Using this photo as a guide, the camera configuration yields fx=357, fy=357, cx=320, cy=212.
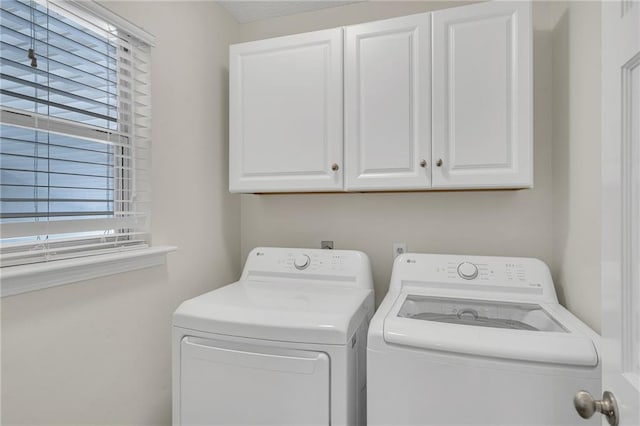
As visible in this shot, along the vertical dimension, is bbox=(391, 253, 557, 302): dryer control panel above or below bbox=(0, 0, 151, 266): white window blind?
below

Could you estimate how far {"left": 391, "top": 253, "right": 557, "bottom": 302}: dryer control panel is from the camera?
1.53m

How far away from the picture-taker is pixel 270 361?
126 cm

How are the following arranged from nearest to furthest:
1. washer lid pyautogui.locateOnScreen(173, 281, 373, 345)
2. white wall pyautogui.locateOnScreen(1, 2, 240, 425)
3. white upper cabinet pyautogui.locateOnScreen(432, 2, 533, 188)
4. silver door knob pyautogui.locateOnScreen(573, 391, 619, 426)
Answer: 1. silver door knob pyautogui.locateOnScreen(573, 391, 619, 426)
2. white wall pyautogui.locateOnScreen(1, 2, 240, 425)
3. washer lid pyautogui.locateOnScreen(173, 281, 373, 345)
4. white upper cabinet pyautogui.locateOnScreen(432, 2, 533, 188)

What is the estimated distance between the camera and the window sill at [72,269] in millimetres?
1038

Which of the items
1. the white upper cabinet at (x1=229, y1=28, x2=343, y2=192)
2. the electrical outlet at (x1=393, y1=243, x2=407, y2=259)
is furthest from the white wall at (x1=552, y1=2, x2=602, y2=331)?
the white upper cabinet at (x1=229, y1=28, x2=343, y2=192)

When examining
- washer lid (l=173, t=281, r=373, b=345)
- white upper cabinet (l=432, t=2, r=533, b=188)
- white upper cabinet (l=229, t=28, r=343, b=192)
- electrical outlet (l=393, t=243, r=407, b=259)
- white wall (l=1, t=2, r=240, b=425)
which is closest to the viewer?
white wall (l=1, t=2, r=240, b=425)

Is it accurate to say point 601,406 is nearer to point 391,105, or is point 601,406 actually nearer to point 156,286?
point 391,105

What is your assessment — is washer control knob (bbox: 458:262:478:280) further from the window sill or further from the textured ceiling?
the textured ceiling

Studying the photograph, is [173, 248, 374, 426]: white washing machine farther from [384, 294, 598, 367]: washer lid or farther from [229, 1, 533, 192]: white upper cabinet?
[229, 1, 533, 192]: white upper cabinet

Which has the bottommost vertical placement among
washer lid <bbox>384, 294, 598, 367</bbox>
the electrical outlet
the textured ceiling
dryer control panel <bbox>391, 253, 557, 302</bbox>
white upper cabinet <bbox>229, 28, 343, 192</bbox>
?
washer lid <bbox>384, 294, 598, 367</bbox>

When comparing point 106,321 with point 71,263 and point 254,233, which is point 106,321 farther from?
point 254,233

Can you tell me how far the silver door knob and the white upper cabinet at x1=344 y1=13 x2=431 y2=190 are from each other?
1049 mm

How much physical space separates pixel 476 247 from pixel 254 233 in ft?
4.28

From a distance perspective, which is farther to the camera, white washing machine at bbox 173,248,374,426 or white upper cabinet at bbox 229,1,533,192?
white upper cabinet at bbox 229,1,533,192
